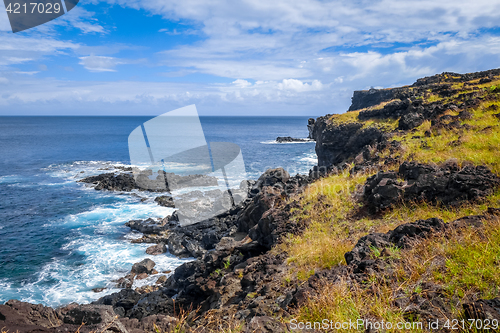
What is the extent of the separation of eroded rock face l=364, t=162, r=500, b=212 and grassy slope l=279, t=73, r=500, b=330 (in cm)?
37

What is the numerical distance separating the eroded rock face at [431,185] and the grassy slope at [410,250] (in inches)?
14.7

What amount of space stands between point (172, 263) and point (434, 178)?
18.3m

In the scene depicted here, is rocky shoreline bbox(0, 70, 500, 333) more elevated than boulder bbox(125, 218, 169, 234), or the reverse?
rocky shoreline bbox(0, 70, 500, 333)

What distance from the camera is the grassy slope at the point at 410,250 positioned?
3.90m

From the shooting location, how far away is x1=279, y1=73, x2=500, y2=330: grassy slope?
390cm

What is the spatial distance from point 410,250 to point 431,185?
4658mm

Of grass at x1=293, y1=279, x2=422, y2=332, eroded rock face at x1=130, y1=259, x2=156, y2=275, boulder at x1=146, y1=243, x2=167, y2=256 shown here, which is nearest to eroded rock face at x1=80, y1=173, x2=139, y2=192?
boulder at x1=146, y1=243, x2=167, y2=256

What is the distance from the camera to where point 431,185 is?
28.7 feet

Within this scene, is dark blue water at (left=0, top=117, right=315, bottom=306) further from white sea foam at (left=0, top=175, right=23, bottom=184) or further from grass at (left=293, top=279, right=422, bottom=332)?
grass at (left=293, top=279, right=422, bottom=332)

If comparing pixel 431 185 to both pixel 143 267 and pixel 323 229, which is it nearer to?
pixel 323 229

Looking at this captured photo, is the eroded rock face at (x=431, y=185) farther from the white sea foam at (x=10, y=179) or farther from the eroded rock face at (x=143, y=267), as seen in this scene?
the white sea foam at (x=10, y=179)

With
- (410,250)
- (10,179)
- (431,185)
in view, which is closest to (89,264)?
(410,250)

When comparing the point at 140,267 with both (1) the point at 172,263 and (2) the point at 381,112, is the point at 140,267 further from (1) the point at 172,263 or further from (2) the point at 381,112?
(2) the point at 381,112

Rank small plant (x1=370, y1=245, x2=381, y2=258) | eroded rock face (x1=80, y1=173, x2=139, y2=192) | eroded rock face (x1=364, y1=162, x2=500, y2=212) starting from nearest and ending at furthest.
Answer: small plant (x1=370, y1=245, x2=381, y2=258)
eroded rock face (x1=364, y1=162, x2=500, y2=212)
eroded rock face (x1=80, y1=173, x2=139, y2=192)
